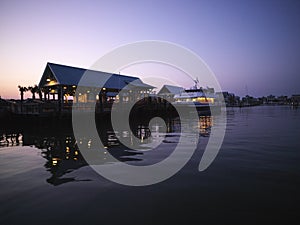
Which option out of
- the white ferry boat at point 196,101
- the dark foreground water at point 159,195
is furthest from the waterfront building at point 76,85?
the dark foreground water at point 159,195

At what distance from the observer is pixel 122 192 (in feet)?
18.6

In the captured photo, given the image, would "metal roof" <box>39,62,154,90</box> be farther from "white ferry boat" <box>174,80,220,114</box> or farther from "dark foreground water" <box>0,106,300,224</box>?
"dark foreground water" <box>0,106,300,224</box>

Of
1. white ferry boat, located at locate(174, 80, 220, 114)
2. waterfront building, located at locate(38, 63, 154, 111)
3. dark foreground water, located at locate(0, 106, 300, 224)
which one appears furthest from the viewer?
white ferry boat, located at locate(174, 80, 220, 114)

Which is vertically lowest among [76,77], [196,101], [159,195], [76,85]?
[159,195]

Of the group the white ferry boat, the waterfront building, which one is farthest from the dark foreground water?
the white ferry boat

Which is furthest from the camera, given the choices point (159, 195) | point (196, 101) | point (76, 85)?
point (196, 101)

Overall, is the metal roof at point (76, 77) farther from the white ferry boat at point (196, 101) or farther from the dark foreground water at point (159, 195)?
the dark foreground water at point (159, 195)

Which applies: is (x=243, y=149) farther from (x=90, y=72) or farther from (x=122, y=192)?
(x=90, y=72)

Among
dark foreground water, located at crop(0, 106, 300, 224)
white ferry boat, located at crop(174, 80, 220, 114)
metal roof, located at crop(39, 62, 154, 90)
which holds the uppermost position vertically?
metal roof, located at crop(39, 62, 154, 90)

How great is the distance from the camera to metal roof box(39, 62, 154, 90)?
25906mm

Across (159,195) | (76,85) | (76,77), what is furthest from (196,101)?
(159,195)

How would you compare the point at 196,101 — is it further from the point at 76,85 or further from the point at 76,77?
the point at 76,85

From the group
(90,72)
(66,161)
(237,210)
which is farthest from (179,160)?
(90,72)

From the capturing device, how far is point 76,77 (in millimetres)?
28438
